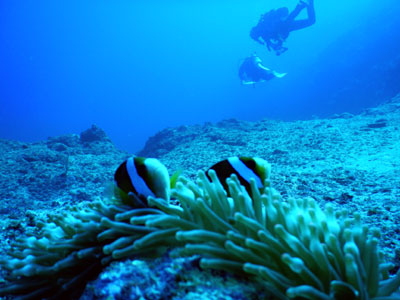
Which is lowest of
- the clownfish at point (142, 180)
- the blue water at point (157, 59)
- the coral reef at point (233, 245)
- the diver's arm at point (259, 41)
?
the coral reef at point (233, 245)

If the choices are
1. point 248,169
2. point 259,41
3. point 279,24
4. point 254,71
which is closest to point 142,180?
point 248,169

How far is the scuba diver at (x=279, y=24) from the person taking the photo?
13.7 m

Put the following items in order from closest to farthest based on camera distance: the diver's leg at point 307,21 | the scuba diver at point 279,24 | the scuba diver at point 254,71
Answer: the scuba diver at point 254,71 → the scuba diver at point 279,24 → the diver's leg at point 307,21

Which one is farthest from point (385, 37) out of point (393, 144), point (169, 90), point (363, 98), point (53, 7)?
point (169, 90)

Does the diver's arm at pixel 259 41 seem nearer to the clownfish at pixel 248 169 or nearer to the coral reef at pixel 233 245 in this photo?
the clownfish at pixel 248 169

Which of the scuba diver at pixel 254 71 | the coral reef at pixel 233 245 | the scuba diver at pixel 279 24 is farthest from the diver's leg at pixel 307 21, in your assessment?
the coral reef at pixel 233 245

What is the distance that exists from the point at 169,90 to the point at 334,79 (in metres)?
120

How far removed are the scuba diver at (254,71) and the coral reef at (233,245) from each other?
11.2 m

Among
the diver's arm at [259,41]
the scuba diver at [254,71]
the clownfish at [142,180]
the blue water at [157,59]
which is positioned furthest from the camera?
the blue water at [157,59]

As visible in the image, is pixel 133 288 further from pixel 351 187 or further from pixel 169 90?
pixel 169 90

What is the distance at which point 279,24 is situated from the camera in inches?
541

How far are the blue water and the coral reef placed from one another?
46.9m

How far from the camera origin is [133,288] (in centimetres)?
125

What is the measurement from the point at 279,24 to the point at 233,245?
14711 mm
